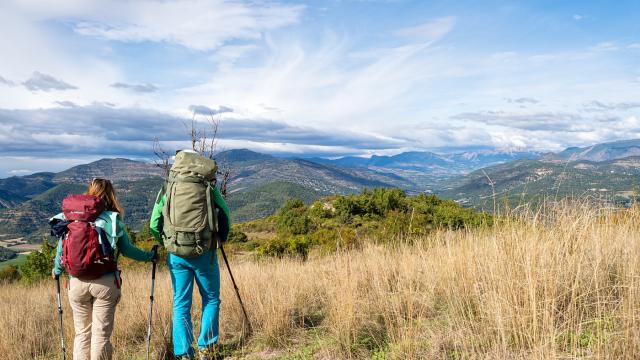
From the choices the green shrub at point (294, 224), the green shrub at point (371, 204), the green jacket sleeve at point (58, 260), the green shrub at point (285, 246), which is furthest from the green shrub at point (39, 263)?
the green jacket sleeve at point (58, 260)

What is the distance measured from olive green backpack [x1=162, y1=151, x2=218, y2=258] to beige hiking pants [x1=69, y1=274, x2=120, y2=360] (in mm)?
689

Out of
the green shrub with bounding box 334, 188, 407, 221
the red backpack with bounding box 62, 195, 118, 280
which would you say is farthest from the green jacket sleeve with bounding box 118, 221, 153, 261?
the green shrub with bounding box 334, 188, 407, 221

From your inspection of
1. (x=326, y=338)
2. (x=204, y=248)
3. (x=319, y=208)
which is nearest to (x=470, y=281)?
(x=326, y=338)

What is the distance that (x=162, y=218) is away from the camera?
4.08 metres

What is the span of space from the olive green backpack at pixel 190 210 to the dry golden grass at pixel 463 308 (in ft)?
3.83

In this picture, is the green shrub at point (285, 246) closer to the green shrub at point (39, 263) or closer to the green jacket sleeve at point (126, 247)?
the green shrub at point (39, 263)

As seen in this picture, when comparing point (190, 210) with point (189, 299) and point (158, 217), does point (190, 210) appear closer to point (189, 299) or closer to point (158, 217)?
point (158, 217)

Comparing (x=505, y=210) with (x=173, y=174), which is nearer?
(x=173, y=174)

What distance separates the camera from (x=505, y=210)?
4.62m

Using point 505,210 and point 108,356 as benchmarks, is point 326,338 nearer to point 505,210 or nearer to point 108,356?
point 108,356

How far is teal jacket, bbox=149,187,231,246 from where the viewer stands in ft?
13.2

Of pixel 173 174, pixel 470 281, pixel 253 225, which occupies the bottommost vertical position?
pixel 253 225

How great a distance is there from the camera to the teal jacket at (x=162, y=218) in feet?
13.2

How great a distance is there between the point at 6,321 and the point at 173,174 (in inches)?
138
